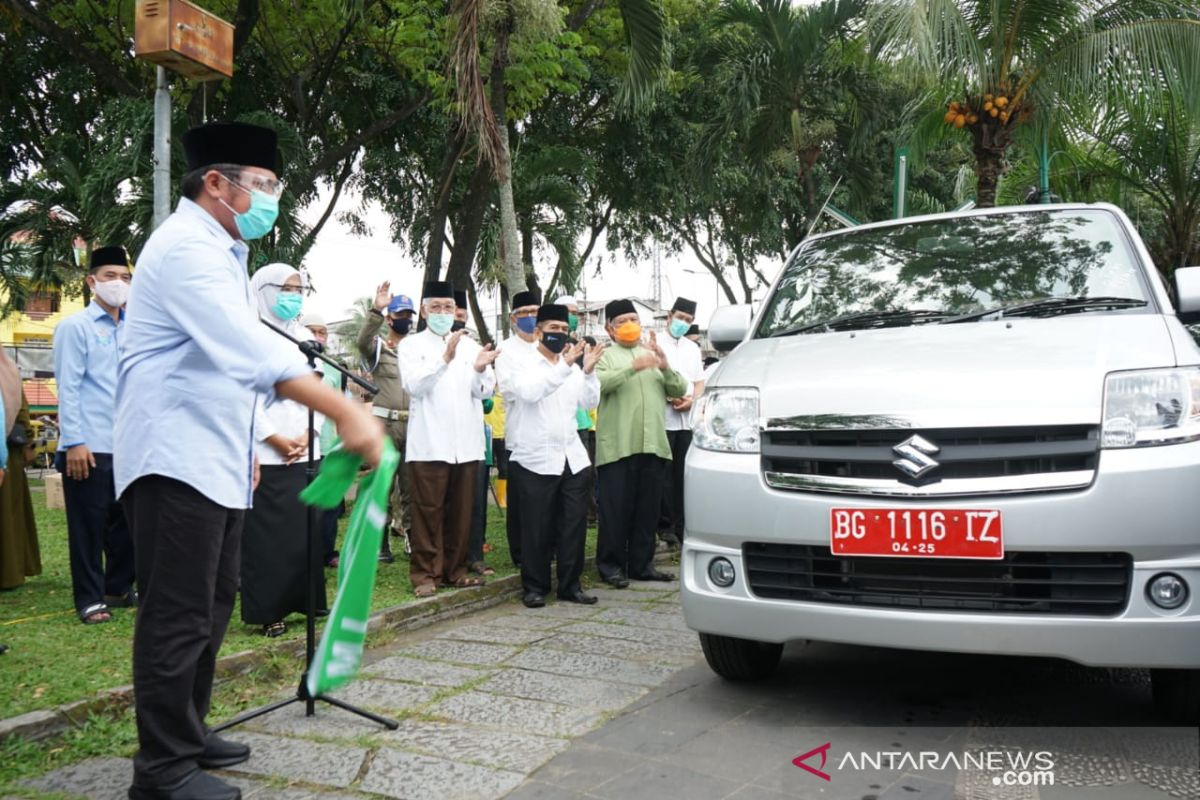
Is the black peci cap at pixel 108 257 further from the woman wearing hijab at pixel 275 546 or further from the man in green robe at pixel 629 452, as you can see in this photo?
the man in green robe at pixel 629 452

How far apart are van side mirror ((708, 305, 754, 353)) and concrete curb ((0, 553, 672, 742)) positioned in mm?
2143

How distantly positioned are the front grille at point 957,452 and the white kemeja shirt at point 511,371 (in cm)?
302

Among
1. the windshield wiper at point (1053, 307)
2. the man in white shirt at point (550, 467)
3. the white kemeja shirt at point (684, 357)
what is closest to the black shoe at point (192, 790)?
the windshield wiper at point (1053, 307)

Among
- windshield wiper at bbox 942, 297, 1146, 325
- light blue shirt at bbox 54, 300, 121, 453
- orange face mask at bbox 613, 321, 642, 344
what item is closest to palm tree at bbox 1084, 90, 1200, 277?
orange face mask at bbox 613, 321, 642, 344

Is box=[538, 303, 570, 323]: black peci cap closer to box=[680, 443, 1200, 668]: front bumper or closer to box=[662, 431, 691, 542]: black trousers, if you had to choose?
box=[662, 431, 691, 542]: black trousers

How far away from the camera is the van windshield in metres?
4.06

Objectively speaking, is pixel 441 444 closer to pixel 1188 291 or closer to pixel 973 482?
pixel 973 482

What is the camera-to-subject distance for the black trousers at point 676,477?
26.6ft

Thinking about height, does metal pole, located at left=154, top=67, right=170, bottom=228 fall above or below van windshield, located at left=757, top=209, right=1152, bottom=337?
above

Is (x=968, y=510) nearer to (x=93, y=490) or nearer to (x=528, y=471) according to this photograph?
(x=528, y=471)

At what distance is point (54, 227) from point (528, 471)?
1273 cm

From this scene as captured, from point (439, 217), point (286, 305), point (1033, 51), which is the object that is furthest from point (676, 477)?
point (439, 217)

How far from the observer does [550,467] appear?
6281 mm

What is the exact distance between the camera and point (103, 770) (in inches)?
133
